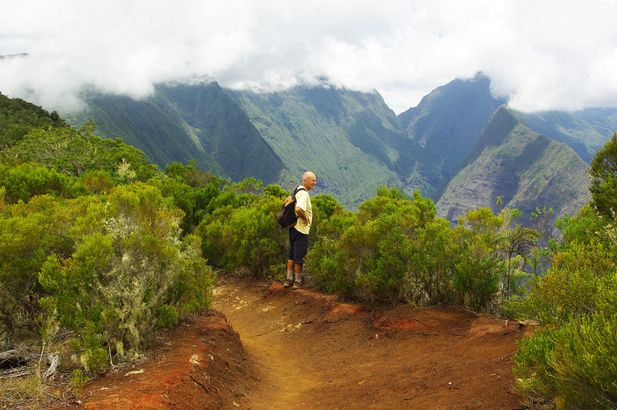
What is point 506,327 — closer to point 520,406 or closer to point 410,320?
point 410,320

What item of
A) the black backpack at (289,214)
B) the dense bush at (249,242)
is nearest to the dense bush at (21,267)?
the black backpack at (289,214)

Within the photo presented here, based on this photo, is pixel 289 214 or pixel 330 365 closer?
pixel 330 365

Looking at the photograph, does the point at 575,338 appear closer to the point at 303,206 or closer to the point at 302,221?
the point at 303,206

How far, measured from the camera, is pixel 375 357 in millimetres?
7246

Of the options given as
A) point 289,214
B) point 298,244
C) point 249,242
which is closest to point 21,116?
point 249,242

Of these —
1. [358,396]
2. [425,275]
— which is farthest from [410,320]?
[358,396]

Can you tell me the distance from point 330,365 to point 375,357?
0.75 metres

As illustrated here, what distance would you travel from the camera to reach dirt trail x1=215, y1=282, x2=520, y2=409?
532cm

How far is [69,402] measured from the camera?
4262 millimetres

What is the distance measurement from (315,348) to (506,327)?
3.33 meters

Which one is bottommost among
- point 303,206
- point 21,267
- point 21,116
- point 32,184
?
point 21,267

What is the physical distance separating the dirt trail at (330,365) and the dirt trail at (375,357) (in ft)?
0.05

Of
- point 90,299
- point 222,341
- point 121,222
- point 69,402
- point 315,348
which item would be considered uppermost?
point 121,222

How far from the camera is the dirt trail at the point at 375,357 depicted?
209 inches
